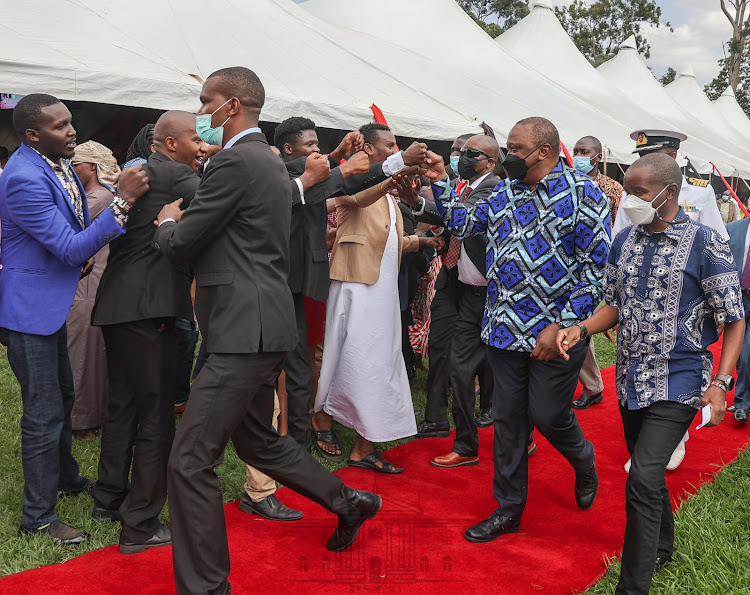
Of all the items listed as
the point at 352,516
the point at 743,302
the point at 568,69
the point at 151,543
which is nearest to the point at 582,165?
the point at 743,302

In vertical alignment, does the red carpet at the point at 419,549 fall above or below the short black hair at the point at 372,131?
below

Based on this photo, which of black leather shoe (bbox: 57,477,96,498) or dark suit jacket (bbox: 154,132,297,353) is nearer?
dark suit jacket (bbox: 154,132,297,353)

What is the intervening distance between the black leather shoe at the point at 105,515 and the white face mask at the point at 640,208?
2852mm

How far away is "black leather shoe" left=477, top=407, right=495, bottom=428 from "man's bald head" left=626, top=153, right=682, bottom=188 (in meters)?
2.80

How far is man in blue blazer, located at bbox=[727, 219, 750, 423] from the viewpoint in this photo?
5471 millimetres

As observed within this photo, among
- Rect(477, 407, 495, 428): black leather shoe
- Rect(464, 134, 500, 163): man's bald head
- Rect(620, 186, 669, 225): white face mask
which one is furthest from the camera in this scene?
Rect(477, 407, 495, 428): black leather shoe

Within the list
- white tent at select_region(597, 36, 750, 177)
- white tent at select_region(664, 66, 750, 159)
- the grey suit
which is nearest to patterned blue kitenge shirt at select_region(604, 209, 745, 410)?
the grey suit

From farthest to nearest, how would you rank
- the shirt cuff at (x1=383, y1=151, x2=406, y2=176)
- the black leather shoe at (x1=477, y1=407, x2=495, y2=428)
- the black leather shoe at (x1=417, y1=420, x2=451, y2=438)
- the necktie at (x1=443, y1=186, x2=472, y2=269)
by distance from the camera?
the black leather shoe at (x1=477, y1=407, x2=495, y2=428) < the black leather shoe at (x1=417, y1=420, x2=451, y2=438) < the necktie at (x1=443, y1=186, x2=472, y2=269) < the shirt cuff at (x1=383, y1=151, x2=406, y2=176)

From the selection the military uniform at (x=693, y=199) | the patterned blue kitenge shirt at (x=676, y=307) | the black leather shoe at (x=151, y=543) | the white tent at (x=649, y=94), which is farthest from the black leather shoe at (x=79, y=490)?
the white tent at (x=649, y=94)

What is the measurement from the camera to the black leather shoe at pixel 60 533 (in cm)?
336

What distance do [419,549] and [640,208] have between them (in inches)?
73.8

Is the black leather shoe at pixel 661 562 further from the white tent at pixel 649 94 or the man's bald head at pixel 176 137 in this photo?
the white tent at pixel 649 94

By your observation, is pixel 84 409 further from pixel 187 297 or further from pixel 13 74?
pixel 13 74

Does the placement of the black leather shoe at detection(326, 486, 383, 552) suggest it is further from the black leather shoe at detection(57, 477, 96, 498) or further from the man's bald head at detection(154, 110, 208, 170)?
the man's bald head at detection(154, 110, 208, 170)
